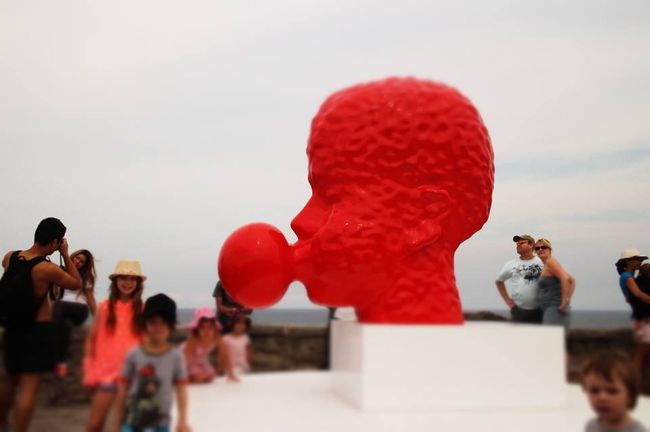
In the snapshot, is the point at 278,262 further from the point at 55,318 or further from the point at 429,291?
the point at 55,318

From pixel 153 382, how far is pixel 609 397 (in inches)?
41.6

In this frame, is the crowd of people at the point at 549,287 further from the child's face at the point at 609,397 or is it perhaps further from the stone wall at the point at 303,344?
the child's face at the point at 609,397

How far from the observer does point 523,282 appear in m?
3.60

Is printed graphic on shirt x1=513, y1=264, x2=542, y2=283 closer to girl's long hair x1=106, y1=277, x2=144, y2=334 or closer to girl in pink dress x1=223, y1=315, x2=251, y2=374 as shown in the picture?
girl in pink dress x1=223, y1=315, x2=251, y2=374

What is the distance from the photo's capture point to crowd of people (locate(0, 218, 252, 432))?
1413mm

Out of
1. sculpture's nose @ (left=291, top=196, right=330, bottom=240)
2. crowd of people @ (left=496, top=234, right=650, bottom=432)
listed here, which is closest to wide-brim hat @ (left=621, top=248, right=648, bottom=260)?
crowd of people @ (left=496, top=234, right=650, bottom=432)

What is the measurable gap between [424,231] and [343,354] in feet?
2.31

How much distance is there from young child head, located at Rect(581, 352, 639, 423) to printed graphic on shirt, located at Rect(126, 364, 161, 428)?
1.01 m

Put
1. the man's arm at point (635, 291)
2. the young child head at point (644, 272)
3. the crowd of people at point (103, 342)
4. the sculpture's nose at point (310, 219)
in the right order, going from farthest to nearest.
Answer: the young child head at point (644, 272), the man's arm at point (635, 291), the sculpture's nose at point (310, 219), the crowd of people at point (103, 342)

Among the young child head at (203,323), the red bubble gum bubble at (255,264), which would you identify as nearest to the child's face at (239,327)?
the red bubble gum bubble at (255,264)

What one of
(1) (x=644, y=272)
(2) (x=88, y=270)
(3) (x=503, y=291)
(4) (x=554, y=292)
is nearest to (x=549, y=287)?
(4) (x=554, y=292)

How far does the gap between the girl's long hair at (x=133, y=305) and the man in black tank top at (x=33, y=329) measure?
0.32 metres

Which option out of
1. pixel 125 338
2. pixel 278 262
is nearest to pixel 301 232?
pixel 278 262

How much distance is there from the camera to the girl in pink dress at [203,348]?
1.66m
